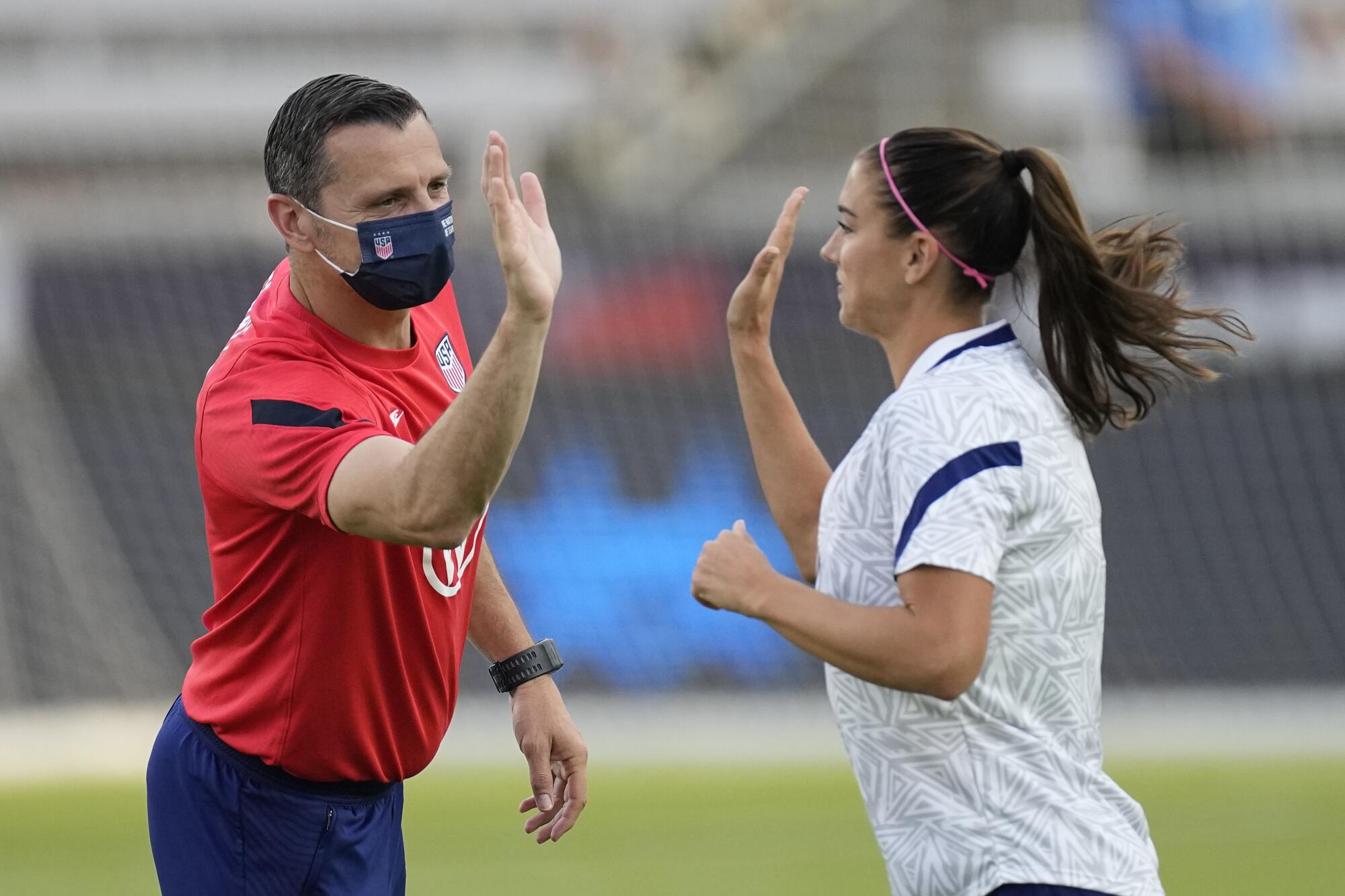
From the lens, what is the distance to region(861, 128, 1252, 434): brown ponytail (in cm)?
281

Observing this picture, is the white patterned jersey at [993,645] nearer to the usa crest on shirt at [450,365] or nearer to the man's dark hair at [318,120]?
the usa crest on shirt at [450,365]

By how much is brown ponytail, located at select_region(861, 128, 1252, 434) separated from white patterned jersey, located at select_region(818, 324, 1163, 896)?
0.10m

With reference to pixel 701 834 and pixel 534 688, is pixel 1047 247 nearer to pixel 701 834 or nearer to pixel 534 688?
pixel 534 688

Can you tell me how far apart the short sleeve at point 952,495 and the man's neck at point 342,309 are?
3.51ft

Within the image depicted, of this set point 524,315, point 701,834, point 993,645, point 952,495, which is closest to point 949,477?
point 952,495

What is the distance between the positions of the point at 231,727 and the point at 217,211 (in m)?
10.1

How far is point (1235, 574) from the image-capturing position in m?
11.4

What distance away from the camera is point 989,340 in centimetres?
283

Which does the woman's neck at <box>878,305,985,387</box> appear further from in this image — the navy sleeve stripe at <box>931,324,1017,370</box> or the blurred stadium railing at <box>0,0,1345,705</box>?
the blurred stadium railing at <box>0,0,1345,705</box>

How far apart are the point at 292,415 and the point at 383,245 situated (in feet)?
1.29

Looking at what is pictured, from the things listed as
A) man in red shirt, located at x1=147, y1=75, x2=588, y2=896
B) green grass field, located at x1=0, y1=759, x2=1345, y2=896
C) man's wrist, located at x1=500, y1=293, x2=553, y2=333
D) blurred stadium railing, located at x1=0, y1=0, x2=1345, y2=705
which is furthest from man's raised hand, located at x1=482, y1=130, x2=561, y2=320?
blurred stadium railing, located at x1=0, y1=0, x2=1345, y2=705

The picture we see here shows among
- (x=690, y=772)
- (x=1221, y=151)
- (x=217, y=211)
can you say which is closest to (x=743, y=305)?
(x=690, y=772)

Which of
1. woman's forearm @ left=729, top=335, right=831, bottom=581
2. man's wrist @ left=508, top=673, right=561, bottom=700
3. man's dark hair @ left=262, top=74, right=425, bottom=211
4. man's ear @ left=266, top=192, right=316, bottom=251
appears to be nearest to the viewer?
man's dark hair @ left=262, top=74, right=425, bottom=211

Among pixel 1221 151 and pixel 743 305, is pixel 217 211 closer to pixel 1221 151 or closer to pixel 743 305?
pixel 1221 151
